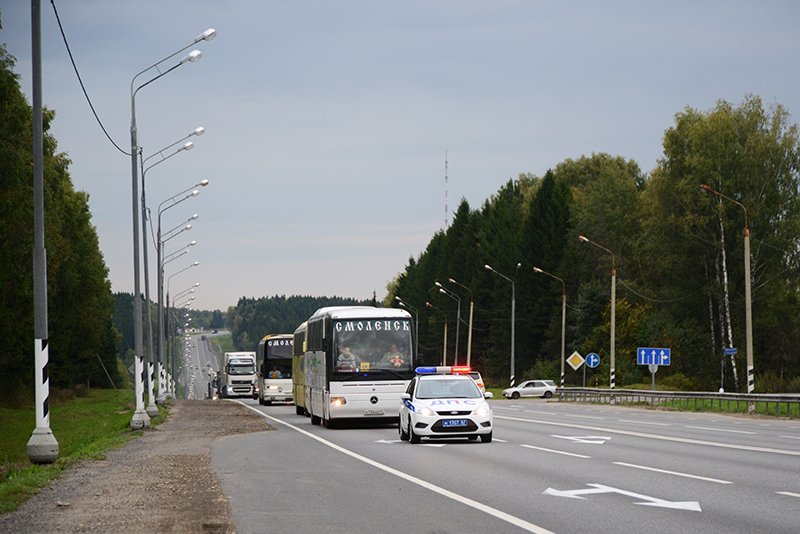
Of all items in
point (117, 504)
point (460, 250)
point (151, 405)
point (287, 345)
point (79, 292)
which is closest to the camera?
point (117, 504)

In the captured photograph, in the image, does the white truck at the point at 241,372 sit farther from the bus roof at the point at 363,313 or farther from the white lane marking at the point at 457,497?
the white lane marking at the point at 457,497

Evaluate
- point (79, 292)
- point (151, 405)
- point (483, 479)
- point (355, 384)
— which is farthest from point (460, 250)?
point (483, 479)

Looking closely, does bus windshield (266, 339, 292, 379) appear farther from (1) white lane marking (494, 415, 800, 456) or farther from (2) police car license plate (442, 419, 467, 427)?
(2) police car license plate (442, 419, 467, 427)

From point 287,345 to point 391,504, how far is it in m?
37.8

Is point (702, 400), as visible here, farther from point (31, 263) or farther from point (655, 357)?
point (31, 263)

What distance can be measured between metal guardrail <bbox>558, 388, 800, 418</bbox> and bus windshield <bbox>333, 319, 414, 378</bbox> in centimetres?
1469

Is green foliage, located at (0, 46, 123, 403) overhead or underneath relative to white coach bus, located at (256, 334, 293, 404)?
overhead

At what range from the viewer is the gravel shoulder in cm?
916

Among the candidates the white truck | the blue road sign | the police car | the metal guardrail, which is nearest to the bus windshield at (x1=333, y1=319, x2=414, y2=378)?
the police car

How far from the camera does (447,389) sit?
66.0ft

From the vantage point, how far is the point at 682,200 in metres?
60.3

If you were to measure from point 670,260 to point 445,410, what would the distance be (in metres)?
45.2

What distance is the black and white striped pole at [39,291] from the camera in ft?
50.9

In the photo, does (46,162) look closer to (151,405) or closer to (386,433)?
(151,405)
